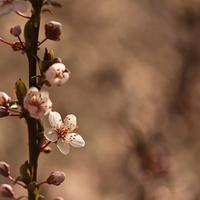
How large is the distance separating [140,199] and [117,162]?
0.49 metres

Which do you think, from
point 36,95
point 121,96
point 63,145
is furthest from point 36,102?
point 121,96

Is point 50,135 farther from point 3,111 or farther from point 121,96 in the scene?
point 121,96

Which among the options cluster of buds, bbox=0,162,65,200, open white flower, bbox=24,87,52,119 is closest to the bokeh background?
cluster of buds, bbox=0,162,65,200

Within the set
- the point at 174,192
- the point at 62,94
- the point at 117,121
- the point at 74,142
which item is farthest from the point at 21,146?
the point at 74,142

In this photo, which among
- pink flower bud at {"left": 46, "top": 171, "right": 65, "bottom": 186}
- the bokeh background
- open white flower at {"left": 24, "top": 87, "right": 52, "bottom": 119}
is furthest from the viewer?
the bokeh background

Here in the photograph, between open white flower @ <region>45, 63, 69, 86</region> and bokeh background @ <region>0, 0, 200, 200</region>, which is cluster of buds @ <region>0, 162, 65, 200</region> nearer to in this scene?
open white flower @ <region>45, 63, 69, 86</region>

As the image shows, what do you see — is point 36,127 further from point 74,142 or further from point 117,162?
point 117,162

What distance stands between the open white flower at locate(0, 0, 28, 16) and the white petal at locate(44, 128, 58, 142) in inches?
7.2

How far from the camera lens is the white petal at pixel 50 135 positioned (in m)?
0.55

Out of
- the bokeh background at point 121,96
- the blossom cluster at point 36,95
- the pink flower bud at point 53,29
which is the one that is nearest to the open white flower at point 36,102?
the blossom cluster at point 36,95

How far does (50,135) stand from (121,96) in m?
1.63

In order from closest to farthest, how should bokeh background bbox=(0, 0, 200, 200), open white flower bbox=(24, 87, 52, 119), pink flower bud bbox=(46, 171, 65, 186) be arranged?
open white flower bbox=(24, 87, 52, 119) < pink flower bud bbox=(46, 171, 65, 186) < bokeh background bbox=(0, 0, 200, 200)

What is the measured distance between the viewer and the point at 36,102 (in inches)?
19.6

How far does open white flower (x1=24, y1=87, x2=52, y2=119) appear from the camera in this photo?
1.63ft
